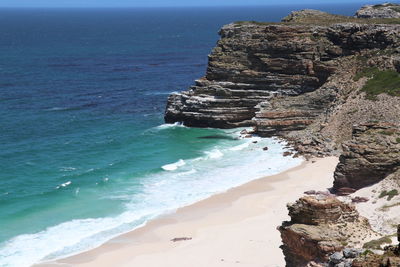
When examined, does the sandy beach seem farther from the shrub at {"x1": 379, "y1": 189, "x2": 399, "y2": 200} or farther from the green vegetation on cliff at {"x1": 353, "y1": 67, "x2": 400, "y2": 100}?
the green vegetation on cliff at {"x1": 353, "y1": 67, "x2": 400, "y2": 100}

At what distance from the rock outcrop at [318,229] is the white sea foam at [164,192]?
712 inches

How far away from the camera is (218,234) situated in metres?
44.5

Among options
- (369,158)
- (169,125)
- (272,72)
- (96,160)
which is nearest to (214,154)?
(96,160)

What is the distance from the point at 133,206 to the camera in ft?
168

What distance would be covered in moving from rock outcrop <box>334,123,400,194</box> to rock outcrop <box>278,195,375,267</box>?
18.0m

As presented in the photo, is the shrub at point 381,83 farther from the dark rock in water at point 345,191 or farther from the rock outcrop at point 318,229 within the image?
the rock outcrop at point 318,229

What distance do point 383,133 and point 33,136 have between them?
39428 mm

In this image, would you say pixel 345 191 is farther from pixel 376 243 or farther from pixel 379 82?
pixel 379 82

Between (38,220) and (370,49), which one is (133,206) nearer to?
(38,220)

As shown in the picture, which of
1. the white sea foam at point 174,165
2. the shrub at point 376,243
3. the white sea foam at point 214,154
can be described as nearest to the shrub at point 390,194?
the shrub at point 376,243

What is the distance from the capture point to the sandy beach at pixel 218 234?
132 ft

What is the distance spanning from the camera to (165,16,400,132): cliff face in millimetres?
73562

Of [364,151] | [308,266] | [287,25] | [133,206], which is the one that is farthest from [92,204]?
[287,25]

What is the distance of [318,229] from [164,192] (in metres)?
26.5
